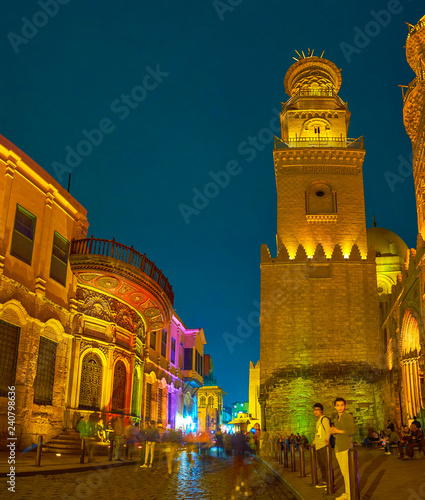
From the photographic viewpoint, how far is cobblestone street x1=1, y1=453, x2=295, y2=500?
28.0 feet

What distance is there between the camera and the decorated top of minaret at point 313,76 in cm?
3809

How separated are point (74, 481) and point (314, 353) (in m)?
20.3

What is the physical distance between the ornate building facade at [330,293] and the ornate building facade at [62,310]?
8.49 meters

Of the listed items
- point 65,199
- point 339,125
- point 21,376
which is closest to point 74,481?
point 21,376

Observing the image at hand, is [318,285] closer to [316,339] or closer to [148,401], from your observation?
[316,339]

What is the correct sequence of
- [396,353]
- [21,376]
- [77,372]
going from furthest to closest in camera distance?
[396,353] < [77,372] < [21,376]

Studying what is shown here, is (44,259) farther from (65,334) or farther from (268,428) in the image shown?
(268,428)

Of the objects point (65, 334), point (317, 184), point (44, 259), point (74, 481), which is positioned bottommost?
point (74, 481)

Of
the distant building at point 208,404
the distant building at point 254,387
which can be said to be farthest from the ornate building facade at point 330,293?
the distant building at point 208,404

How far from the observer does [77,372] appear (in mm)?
18234

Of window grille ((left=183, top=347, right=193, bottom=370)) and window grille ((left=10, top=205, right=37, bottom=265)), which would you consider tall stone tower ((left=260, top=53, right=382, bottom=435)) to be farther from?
window grille ((left=10, top=205, right=37, bottom=265))

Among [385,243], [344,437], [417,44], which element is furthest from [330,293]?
[344,437]

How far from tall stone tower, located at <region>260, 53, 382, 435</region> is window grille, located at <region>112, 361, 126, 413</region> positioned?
988 centimetres

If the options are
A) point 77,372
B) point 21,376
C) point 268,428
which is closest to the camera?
point 21,376
